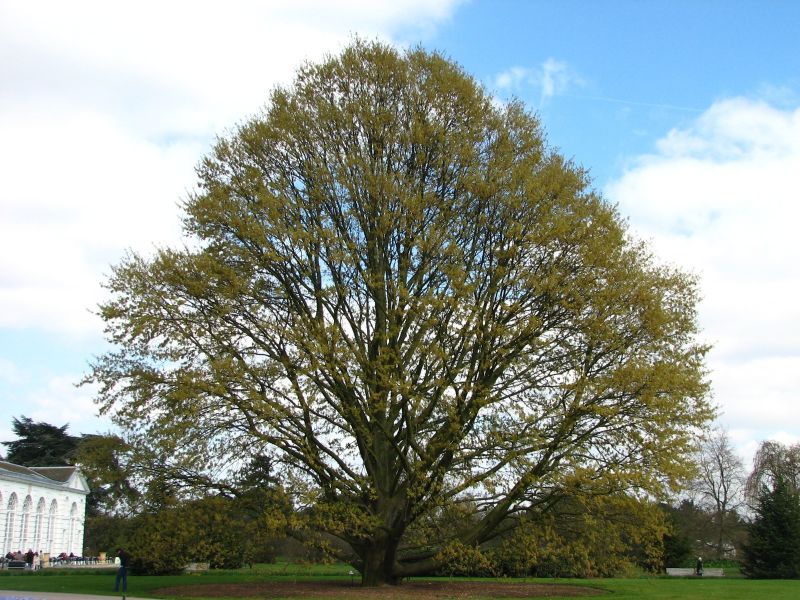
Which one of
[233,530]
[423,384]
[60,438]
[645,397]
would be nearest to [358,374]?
[423,384]

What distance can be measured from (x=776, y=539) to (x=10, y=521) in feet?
172

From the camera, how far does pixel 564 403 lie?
21.7m

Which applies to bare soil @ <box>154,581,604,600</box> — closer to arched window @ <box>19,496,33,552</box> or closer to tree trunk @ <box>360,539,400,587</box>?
tree trunk @ <box>360,539,400,587</box>

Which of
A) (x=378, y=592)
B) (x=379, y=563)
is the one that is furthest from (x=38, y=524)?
(x=378, y=592)

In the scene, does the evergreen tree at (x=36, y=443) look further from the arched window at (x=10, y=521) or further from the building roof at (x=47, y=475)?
the arched window at (x=10, y=521)

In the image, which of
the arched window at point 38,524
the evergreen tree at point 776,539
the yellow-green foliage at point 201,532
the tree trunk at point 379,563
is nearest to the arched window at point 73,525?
the arched window at point 38,524

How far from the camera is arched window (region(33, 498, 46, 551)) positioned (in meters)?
63.3

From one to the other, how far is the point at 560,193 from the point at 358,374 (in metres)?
8.25

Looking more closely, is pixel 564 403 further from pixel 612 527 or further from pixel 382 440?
pixel 382 440

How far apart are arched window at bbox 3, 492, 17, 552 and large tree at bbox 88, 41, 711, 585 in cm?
4267

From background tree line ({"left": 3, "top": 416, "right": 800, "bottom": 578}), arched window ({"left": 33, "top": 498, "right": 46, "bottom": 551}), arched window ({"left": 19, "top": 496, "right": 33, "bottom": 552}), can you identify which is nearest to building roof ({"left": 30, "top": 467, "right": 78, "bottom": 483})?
arched window ({"left": 33, "top": 498, "right": 46, "bottom": 551})

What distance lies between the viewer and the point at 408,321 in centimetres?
2298

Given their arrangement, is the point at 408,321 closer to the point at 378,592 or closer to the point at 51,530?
the point at 378,592

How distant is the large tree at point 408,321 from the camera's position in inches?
842
